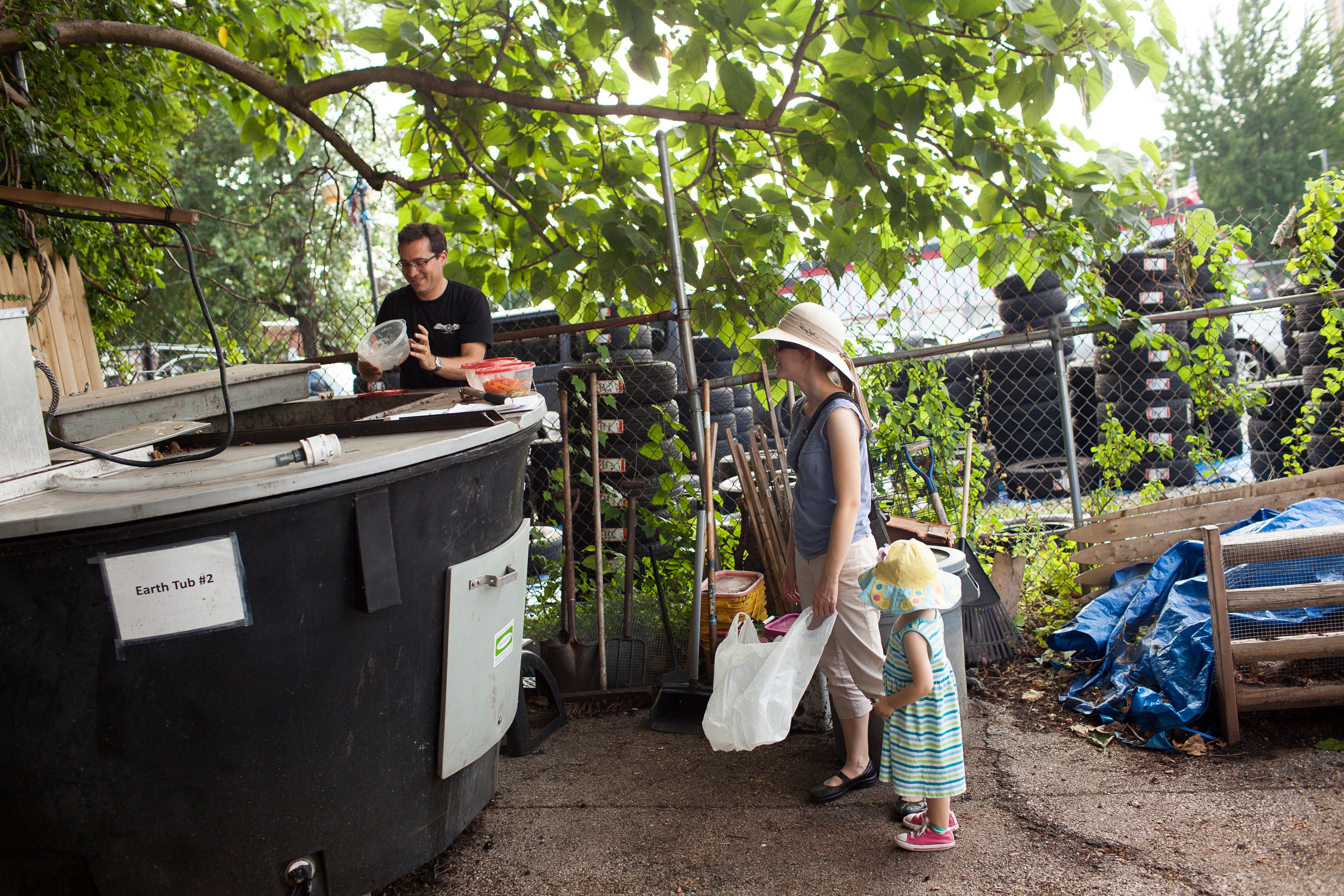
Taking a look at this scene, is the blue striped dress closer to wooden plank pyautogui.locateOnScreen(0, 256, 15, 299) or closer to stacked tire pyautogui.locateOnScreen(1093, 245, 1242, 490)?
wooden plank pyautogui.locateOnScreen(0, 256, 15, 299)

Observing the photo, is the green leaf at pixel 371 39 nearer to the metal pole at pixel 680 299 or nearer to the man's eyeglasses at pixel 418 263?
the man's eyeglasses at pixel 418 263

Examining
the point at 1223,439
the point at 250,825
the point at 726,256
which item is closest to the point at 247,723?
the point at 250,825

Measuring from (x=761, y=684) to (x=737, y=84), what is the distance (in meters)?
2.40

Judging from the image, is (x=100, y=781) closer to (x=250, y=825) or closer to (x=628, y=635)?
(x=250, y=825)

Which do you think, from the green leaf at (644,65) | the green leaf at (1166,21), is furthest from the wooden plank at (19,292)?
the green leaf at (1166,21)

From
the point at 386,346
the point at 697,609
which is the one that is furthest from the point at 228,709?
the point at 697,609

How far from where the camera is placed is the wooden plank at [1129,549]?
13.1ft

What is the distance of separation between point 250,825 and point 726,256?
3306 mm

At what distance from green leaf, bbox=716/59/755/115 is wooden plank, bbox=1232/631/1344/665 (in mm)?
2866

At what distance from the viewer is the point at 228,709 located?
203 cm

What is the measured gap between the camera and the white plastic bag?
9.37 ft

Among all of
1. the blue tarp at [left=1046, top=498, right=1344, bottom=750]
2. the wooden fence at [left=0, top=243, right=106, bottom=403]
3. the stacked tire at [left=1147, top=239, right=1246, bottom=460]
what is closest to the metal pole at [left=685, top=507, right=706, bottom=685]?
the blue tarp at [left=1046, top=498, right=1344, bottom=750]

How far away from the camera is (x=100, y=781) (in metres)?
1.99

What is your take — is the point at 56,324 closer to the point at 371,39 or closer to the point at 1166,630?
the point at 371,39
